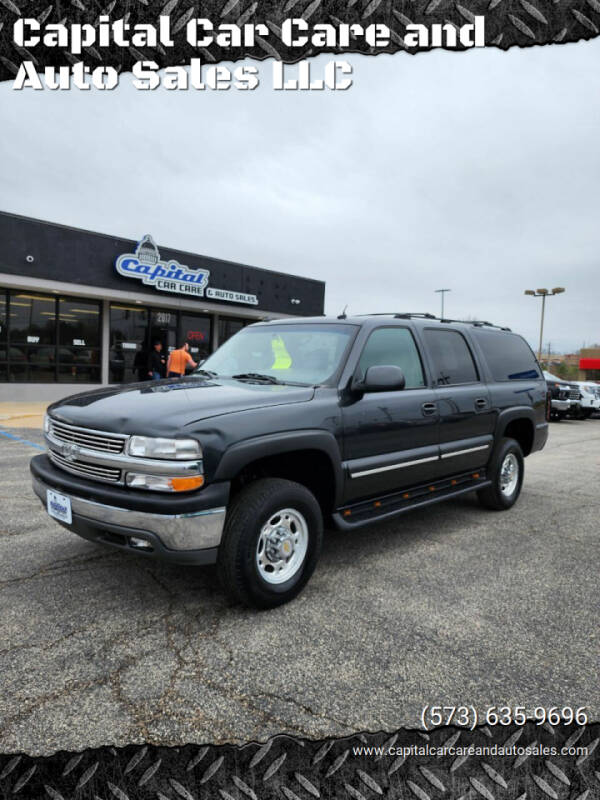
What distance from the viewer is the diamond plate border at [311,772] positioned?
97 cm

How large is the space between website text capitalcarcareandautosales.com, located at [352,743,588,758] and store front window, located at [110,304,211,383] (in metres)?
18.0

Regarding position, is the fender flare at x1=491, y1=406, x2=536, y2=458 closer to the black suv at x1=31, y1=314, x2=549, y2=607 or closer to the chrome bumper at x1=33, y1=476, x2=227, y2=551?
the black suv at x1=31, y1=314, x2=549, y2=607

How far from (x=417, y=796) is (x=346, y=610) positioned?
2.17m

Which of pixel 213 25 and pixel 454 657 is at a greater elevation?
pixel 213 25

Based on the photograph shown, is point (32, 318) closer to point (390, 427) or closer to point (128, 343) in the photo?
point (128, 343)

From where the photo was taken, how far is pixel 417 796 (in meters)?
1.03

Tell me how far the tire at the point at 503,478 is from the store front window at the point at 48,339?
14.8 meters

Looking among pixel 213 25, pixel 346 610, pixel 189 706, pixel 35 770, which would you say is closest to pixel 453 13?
pixel 213 25

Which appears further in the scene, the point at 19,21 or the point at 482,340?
the point at 482,340

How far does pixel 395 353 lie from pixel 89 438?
7.88 ft

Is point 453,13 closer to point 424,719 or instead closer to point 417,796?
point 417,796

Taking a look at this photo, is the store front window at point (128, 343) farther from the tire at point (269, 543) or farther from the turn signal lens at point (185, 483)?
the turn signal lens at point (185, 483)

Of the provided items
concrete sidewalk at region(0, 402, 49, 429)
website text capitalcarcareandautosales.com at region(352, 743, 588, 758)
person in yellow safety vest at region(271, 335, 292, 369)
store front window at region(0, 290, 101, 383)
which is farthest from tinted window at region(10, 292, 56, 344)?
website text capitalcarcareandautosales.com at region(352, 743, 588, 758)

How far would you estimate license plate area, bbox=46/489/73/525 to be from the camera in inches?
122
